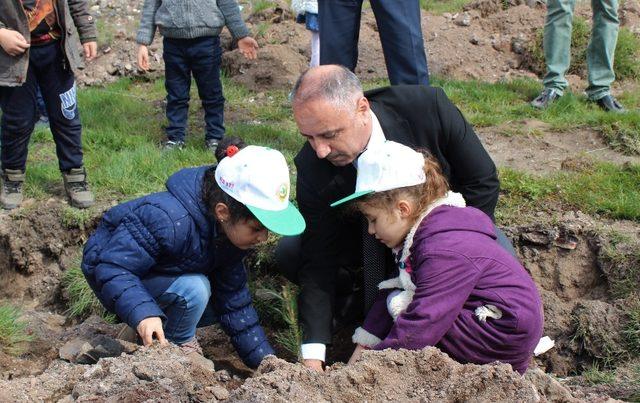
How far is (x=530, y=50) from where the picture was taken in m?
7.78

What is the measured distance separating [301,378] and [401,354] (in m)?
0.34

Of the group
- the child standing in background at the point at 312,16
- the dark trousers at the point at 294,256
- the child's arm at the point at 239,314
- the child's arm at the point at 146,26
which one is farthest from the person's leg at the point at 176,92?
the child's arm at the point at 239,314

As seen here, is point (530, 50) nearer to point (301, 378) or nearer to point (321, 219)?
point (321, 219)

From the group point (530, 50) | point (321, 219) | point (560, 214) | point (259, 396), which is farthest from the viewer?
point (530, 50)

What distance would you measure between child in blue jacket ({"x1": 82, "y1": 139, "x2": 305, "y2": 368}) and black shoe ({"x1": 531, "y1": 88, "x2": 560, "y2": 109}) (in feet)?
11.3

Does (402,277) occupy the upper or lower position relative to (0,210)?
upper

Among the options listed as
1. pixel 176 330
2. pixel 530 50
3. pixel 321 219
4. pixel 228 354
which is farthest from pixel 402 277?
pixel 530 50

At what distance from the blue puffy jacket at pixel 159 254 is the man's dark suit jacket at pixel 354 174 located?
0.33 metres

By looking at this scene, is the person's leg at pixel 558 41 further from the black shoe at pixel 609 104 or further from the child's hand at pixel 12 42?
the child's hand at pixel 12 42

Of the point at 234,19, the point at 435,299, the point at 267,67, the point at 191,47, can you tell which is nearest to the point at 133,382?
the point at 435,299

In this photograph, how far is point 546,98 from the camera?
6238 mm

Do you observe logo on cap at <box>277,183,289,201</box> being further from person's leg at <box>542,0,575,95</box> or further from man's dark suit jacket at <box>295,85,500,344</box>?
person's leg at <box>542,0,575,95</box>

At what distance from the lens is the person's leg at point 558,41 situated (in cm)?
626

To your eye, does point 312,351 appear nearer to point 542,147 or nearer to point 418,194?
point 418,194
